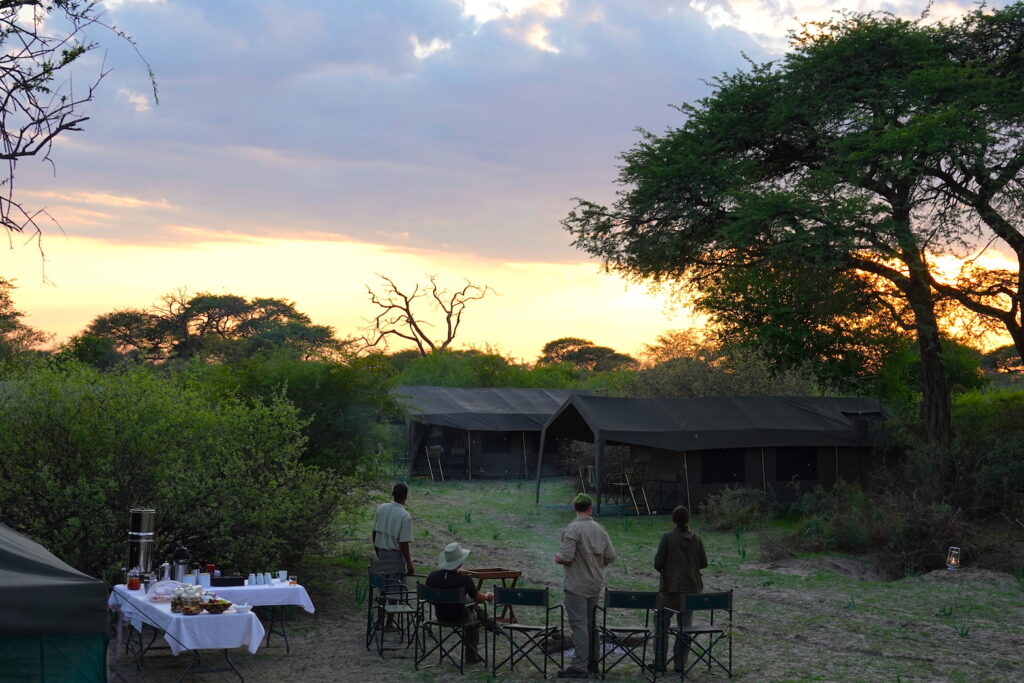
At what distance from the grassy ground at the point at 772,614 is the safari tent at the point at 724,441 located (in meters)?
2.51

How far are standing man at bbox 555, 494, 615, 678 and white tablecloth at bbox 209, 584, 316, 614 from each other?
2379mm

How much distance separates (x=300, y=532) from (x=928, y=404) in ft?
45.8

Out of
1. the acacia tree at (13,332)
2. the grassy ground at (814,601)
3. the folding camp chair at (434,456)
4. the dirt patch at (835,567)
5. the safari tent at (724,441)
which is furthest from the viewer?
the acacia tree at (13,332)

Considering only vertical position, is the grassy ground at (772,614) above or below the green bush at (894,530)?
below

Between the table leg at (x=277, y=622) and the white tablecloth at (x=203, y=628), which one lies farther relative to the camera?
the table leg at (x=277, y=622)

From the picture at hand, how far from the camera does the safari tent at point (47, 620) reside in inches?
259

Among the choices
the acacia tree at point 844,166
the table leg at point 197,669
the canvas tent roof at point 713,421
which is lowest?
the table leg at point 197,669

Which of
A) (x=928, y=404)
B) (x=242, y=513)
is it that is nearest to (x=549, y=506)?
(x=928, y=404)

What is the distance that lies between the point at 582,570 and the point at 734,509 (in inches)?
486

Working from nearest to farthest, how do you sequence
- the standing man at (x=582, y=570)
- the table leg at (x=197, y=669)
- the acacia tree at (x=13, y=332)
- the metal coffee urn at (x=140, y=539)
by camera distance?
the table leg at (x=197, y=669) → the standing man at (x=582, y=570) → the metal coffee urn at (x=140, y=539) → the acacia tree at (x=13, y=332)

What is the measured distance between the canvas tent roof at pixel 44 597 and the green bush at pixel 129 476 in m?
3.81

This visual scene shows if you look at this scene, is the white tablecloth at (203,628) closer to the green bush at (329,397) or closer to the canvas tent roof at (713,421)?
the green bush at (329,397)

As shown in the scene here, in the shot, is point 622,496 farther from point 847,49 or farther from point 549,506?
point 847,49

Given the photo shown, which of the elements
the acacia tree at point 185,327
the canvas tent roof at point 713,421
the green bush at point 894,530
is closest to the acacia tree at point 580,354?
the acacia tree at point 185,327
